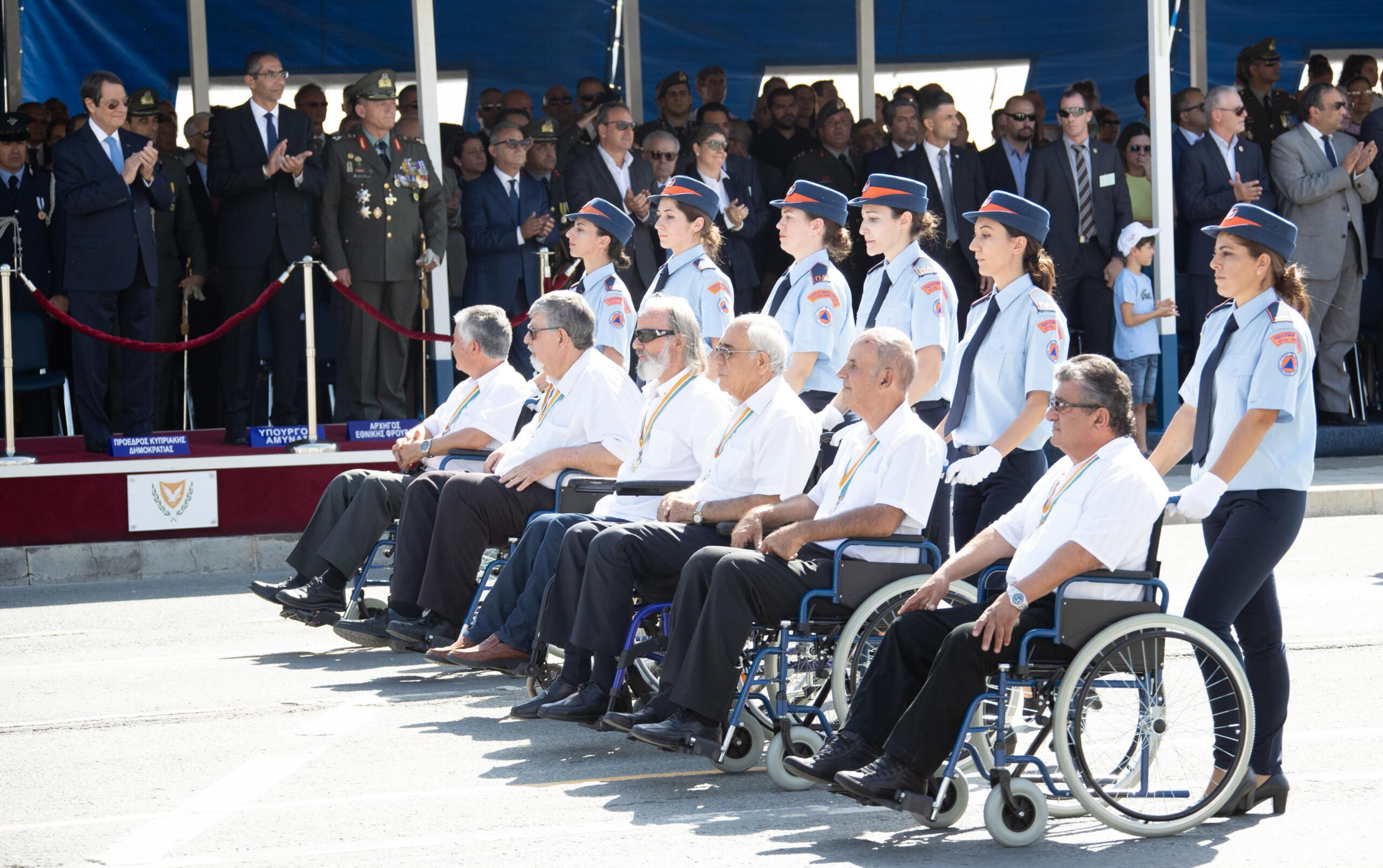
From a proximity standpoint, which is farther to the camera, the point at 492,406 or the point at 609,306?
the point at 609,306

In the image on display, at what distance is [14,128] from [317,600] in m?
5.29

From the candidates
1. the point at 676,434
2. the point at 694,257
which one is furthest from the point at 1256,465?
the point at 694,257

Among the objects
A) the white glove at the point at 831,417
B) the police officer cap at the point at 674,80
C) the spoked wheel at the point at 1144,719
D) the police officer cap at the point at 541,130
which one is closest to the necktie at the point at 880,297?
the white glove at the point at 831,417

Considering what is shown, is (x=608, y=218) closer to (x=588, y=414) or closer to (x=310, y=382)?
(x=588, y=414)

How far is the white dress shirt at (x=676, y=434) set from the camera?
6.57 metres

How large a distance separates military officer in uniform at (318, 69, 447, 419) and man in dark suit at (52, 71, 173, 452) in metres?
1.04

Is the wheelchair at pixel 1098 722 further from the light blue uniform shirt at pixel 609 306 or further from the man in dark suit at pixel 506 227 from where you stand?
the man in dark suit at pixel 506 227

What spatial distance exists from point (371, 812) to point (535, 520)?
1733 millimetres

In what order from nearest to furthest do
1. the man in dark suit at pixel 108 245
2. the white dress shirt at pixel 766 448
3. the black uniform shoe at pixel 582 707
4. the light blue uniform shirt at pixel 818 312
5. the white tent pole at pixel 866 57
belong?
1. the black uniform shoe at pixel 582 707
2. the white dress shirt at pixel 766 448
3. the light blue uniform shirt at pixel 818 312
4. the man in dark suit at pixel 108 245
5. the white tent pole at pixel 866 57

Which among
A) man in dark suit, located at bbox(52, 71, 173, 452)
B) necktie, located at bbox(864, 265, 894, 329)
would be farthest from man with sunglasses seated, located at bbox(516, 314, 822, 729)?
man in dark suit, located at bbox(52, 71, 173, 452)

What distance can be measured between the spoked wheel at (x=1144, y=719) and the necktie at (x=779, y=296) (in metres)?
3.10

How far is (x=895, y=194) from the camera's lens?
279 inches

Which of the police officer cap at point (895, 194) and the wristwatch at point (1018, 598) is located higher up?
the police officer cap at point (895, 194)

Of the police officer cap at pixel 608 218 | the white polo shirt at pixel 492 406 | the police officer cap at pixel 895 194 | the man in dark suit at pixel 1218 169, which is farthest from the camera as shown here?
the man in dark suit at pixel 1218 169
